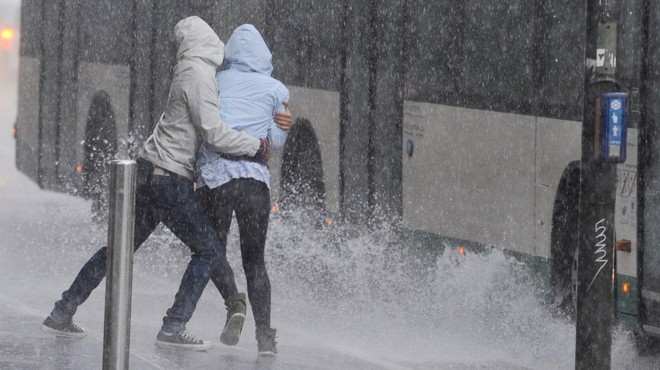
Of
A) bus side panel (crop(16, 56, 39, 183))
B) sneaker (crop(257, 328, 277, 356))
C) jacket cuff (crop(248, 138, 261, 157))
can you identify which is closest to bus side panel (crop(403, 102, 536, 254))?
sneaker (crop(257, 328, 277, 356))

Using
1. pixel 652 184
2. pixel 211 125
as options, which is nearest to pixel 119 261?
pixel 211 125

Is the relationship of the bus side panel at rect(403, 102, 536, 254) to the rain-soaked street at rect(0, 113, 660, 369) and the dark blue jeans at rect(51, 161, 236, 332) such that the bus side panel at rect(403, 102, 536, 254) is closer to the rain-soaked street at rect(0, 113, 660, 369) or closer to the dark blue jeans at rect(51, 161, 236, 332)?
the rain-soaked street at rect(0, 113, 660, 369)

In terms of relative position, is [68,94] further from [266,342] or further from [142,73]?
[266,342]

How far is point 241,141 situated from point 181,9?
710 cm

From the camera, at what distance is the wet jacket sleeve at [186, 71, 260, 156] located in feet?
26.0

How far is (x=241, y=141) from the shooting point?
26.1ft

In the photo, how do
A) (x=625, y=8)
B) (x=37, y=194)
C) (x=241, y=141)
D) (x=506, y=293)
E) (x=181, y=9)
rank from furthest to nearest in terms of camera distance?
(x=37, y=194), (x=181, y=9), (x=506, y=293), (x=625, y=8), (x=241, y=141)

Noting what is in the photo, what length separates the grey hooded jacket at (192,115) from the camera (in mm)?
7941

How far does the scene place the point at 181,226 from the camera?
8148 millimetres

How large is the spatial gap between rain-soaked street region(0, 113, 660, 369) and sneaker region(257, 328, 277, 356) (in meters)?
0.06

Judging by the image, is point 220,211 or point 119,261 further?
point 220,211

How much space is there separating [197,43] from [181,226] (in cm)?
93

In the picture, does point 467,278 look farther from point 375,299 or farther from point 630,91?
point 630,91

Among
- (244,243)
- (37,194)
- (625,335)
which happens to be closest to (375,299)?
(625,335)
